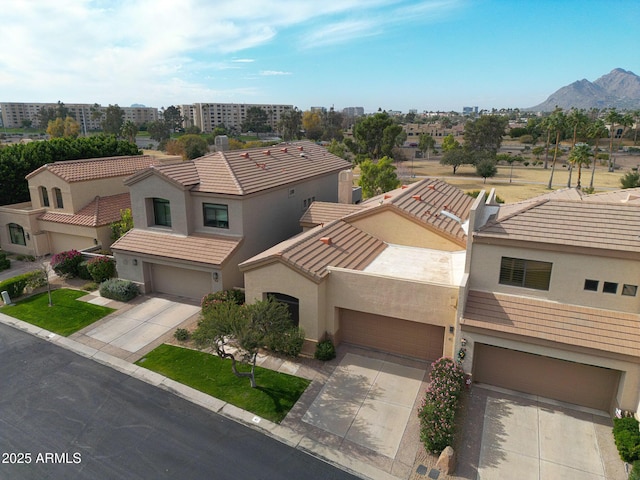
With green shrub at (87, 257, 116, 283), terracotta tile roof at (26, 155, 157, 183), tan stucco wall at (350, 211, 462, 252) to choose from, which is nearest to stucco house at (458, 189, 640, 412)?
tan stucco wall at (350, 211, 462, 252)

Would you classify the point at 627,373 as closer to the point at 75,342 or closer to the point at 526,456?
the point at 526,456

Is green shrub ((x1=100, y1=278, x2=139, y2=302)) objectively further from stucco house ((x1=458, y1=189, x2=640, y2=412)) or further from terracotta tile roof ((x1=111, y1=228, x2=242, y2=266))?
stucco house ((x1=458, y1=189, x2=640, y2=412))

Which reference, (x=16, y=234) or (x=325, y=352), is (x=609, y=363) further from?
(x=16, y=234)

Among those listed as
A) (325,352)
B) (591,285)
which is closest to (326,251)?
(325,352)

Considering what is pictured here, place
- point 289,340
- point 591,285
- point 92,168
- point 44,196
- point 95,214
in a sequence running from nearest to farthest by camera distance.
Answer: point 591,285 < point 289,340 < point 95,214 < point 44,196 < point 92,168

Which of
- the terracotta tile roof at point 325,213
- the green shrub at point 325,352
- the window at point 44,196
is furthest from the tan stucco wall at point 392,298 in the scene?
the window at point 44,196

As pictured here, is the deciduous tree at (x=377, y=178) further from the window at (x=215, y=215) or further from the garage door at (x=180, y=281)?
the garage door at (x=180, y=281)
